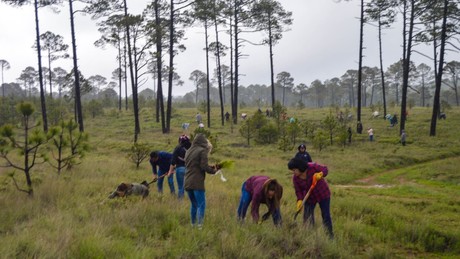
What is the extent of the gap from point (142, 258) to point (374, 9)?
89.1ft

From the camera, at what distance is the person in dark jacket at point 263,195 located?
17.0 ft

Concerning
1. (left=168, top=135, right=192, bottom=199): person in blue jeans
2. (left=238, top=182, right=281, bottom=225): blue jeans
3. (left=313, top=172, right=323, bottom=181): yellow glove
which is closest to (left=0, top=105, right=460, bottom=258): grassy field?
(left=238, top=182, right=281, bottom=225): blue jeans

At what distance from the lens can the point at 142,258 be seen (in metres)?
3.83

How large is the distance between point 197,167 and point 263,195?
3.77 feet

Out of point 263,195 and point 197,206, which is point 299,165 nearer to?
point 263,195

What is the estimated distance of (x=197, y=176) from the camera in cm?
546

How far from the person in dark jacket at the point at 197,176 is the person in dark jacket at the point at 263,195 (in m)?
0.65

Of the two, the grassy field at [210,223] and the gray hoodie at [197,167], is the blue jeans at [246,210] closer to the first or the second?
the grassy field at [210,223]

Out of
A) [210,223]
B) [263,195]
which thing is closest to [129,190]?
[210,223]

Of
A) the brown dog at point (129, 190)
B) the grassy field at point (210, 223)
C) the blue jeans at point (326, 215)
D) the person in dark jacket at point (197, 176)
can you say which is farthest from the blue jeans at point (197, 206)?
the brown dog at point (129, 190)

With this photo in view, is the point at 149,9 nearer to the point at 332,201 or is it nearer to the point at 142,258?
the point at 332,201

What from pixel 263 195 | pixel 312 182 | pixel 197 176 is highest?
pixel 197 176

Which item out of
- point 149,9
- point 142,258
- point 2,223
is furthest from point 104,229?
point 149,9

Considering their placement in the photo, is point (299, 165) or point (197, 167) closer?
point (299, 165)
